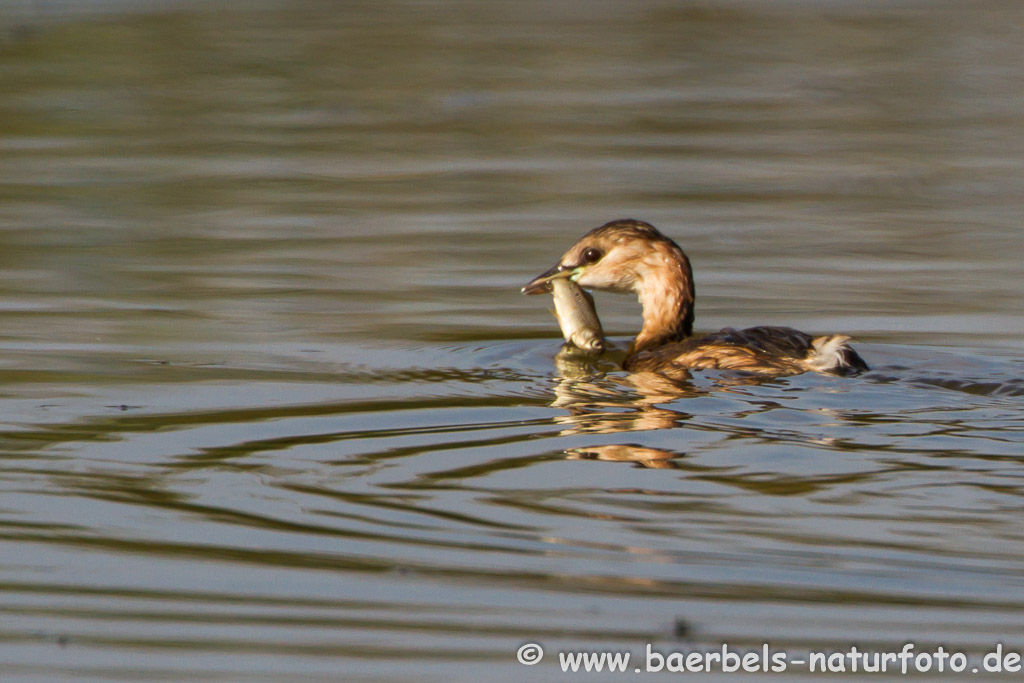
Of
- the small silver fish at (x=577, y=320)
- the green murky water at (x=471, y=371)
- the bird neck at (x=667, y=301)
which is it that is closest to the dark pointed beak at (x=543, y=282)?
Result: the small silver fish at (x=577, y=320)

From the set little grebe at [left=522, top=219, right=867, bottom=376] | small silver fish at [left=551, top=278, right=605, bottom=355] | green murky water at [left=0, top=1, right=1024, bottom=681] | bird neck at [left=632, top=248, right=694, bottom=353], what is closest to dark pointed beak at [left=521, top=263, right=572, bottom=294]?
little grebe at [left=522, top=219, right=867, bottom=376]

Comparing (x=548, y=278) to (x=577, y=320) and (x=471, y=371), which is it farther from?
(x=471, y=371)

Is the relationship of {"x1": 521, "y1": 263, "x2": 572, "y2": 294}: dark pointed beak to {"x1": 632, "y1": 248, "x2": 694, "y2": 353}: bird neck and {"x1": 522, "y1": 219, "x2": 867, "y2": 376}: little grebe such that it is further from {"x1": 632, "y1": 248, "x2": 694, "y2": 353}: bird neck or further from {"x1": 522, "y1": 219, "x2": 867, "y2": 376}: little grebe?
{"x1": 632, "y1": 248, "x2": 694, "y2": 353}: bird neck

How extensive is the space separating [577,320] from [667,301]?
44cm

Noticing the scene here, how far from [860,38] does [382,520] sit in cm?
1536

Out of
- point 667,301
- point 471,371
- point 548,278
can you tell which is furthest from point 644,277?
point 471,371

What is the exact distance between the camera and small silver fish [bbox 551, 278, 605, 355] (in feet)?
25.7

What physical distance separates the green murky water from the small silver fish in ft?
0.55

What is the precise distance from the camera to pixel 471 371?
23.8 feet

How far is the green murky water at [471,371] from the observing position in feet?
13.9

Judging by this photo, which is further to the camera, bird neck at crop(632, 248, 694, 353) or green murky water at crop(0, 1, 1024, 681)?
bird neck at crop(632, 248, 694, 353)

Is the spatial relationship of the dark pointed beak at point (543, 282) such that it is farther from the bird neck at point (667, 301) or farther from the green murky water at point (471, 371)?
the bird neck at point (667, 301)

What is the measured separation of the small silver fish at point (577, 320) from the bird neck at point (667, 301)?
191 mm

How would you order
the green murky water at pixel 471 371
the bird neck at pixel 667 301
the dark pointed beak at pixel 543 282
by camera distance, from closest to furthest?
the green murky water at pixel 471 371, the bird neck at pixel 667 301, the dark pointed beak at pixel 543 282
